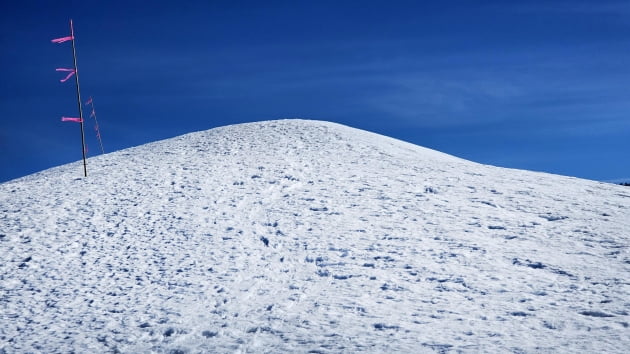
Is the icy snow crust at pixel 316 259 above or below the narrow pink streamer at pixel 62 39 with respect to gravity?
below

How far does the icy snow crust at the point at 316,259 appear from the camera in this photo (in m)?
7.41

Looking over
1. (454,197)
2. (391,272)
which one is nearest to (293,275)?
A: (391,272)

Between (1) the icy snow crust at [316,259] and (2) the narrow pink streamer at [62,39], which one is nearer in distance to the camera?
(1) the icy snow crust at [316,259]

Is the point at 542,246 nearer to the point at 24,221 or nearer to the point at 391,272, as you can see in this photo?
the point at 391,272

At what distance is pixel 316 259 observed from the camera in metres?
10.4

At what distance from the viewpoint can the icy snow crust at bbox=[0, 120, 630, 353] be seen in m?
7.41

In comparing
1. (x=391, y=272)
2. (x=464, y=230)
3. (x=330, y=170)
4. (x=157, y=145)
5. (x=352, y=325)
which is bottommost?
(x=352, y=325)

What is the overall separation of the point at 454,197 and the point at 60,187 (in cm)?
1343

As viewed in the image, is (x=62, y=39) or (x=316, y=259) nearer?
(x=316, y=259)

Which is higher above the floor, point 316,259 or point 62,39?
point 62,39

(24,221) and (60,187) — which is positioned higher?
(60,187)

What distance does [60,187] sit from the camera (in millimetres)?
17641

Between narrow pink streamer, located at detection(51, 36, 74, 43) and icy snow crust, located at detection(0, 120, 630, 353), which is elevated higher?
narrow pink streamer, located at detection(51, 36, 74, 43)

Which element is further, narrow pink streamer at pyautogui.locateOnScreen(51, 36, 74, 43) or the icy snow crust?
narrow pink streamer at pyautogui.locateOnScreen(51, 36, 74, 43)
